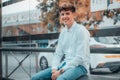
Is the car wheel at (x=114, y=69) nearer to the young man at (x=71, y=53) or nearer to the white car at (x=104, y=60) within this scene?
the white car at (x=104, y=60)

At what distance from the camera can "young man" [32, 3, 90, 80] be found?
135 inches

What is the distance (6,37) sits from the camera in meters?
6.05

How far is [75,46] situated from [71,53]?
9cm

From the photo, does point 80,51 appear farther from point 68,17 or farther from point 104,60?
point 104,60

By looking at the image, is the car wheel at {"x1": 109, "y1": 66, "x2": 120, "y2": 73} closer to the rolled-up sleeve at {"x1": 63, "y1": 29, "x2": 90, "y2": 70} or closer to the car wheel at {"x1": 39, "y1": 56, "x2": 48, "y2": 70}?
the rolled-up sleeve at {"x1": 63, "y1": 29, "x2": 90, "y2": 70}

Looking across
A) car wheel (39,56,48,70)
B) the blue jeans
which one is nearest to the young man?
the blue jeans

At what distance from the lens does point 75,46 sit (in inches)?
139

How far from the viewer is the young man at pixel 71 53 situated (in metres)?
3.44

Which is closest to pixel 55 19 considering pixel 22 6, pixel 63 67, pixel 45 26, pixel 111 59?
pixel 45 26

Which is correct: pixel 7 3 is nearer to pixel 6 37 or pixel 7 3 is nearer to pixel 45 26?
pixel 6 37

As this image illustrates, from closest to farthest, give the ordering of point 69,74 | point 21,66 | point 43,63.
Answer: point 69,74
point 43,63
point 21,66

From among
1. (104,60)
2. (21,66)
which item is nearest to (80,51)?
(104,60)

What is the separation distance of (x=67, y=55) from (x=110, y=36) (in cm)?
88

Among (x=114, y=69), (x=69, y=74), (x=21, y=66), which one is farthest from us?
(x=21, y=66)
